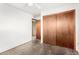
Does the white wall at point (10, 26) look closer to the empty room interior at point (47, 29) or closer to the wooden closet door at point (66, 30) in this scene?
the empty room interior at point (47, 29)

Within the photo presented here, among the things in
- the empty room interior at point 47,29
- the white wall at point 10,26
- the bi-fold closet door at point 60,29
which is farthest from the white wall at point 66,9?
the white wall at point 10,26

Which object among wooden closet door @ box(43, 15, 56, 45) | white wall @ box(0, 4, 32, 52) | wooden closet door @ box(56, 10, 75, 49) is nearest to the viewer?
white wall @ box(0, 4, 32, 52)

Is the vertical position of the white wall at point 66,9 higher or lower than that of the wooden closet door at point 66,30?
higher

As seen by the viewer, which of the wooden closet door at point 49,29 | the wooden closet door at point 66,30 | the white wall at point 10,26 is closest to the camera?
the white wall at point 10,26

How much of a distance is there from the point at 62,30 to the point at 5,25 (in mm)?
2481

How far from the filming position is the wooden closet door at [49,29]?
4016 mm

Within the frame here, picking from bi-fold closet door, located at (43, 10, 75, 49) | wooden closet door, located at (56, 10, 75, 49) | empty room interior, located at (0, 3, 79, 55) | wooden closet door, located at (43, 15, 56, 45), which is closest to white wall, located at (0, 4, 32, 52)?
empty room interior, located at (0, 3, 79, 55)

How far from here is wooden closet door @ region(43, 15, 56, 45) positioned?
402 centimetres

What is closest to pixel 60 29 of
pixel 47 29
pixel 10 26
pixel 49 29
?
pixel 49 29

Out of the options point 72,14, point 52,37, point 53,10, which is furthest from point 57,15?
point 52,37

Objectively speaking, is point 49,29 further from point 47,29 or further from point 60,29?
point 60,29

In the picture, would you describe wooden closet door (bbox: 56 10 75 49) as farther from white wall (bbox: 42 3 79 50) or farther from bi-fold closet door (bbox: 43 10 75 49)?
white wall (bbox: 42 3 79 50)

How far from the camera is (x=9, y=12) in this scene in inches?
129

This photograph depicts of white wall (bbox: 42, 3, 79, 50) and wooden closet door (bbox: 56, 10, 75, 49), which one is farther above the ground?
white wall (bbox: 42, 3, 79, 50)
